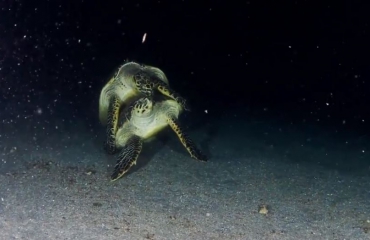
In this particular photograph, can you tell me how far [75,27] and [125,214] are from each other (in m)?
10.8

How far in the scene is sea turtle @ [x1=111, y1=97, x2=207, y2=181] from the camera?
587cm

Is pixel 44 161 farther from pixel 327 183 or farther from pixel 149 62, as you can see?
pixel 149 62

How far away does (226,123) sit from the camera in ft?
27.8

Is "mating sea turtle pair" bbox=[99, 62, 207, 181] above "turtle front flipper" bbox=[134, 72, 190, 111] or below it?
below

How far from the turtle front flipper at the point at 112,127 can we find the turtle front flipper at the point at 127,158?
0.28 m

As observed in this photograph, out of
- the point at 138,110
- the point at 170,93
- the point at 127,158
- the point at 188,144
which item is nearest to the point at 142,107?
the point at 138,110

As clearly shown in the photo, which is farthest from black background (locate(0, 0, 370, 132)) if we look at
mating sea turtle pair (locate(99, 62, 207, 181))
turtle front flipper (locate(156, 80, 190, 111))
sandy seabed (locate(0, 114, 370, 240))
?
turtle front flipper (locate(156, 80, 190, 111))

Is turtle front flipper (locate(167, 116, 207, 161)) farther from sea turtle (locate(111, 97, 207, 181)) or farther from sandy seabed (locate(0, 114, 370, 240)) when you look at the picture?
sandy seabed (locate(0, 114, 370, 240))

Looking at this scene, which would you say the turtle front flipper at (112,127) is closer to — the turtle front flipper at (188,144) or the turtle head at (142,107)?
the turtle head at (142,107)

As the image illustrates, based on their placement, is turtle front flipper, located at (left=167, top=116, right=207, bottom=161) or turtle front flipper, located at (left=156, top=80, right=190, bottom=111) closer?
turtle front flipper, located at (left=167, top=116, right=207, bottom=161)

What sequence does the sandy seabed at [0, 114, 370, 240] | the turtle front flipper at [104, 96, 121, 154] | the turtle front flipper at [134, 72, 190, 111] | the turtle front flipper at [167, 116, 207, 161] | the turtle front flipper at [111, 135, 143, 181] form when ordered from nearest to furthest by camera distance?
the sandy seabed at [0, 114, 370, 240] → the turtle front flipper at [111, 135, 143, 181] → the turtle front flipper at [167, 116, 207, 161] → the turtle front flipper at [104, 96, 121, 154] → the turtle front flipper at [134, 72, 190, 111]

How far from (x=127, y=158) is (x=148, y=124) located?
1071 millimetres

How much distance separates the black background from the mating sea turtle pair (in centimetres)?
183

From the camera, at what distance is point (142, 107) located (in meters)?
5.89
